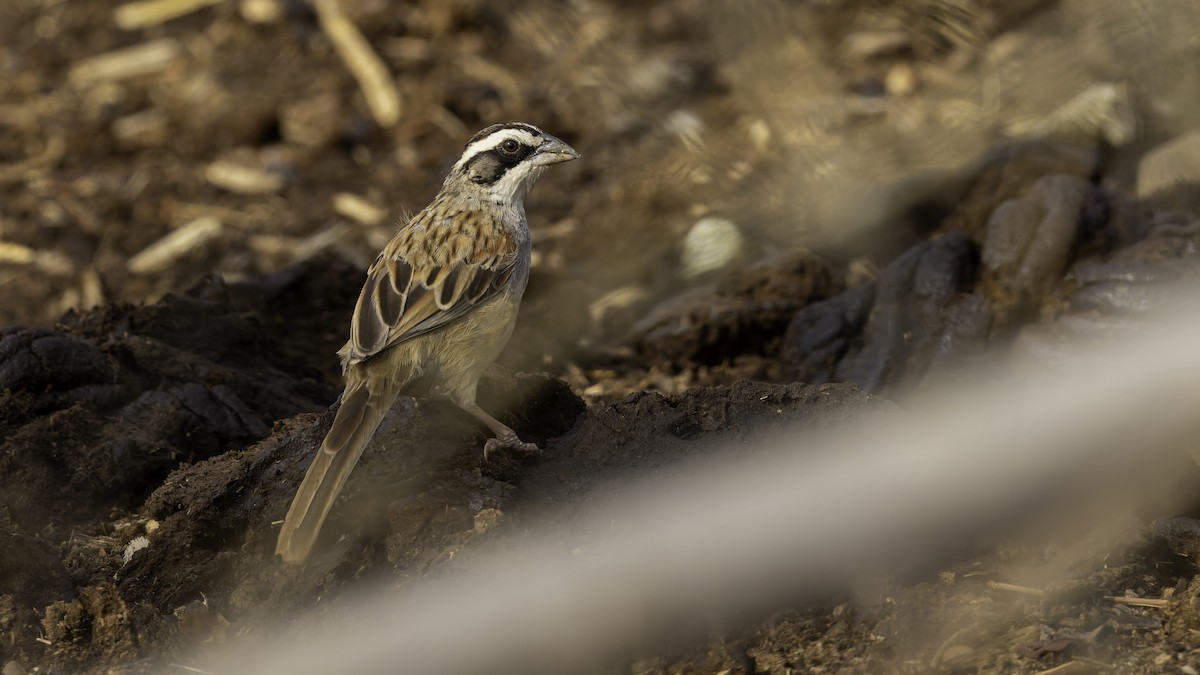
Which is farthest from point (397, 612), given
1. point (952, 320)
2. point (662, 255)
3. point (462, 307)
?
point (662, 255)

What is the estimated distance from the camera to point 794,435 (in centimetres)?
434

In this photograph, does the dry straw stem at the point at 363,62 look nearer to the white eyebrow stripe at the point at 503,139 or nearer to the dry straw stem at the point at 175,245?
the dry straw stem at the point at 175,245

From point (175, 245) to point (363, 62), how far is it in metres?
2.43

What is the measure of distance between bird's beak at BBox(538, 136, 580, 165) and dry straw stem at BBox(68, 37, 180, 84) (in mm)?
6230

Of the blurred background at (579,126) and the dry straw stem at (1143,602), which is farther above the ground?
the blurred background at (579,126)

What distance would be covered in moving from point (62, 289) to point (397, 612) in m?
5.74

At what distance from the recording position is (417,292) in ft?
17.3

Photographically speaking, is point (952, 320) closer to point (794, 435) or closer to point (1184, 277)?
point (1184, 277)

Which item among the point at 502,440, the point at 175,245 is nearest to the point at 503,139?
the point at 502,440

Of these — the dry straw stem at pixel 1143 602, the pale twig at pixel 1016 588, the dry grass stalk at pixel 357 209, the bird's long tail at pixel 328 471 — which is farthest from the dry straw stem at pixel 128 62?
the dry straw stem at pixel 1143 602

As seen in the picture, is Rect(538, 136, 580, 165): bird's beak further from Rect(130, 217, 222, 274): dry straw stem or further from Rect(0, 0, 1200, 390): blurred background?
Rect(130, 217, 222, 274): dry straw stem

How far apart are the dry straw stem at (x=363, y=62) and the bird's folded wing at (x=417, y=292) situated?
4.83 m

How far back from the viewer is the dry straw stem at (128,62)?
10891mm

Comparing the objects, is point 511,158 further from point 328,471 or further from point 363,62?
point 363,62
